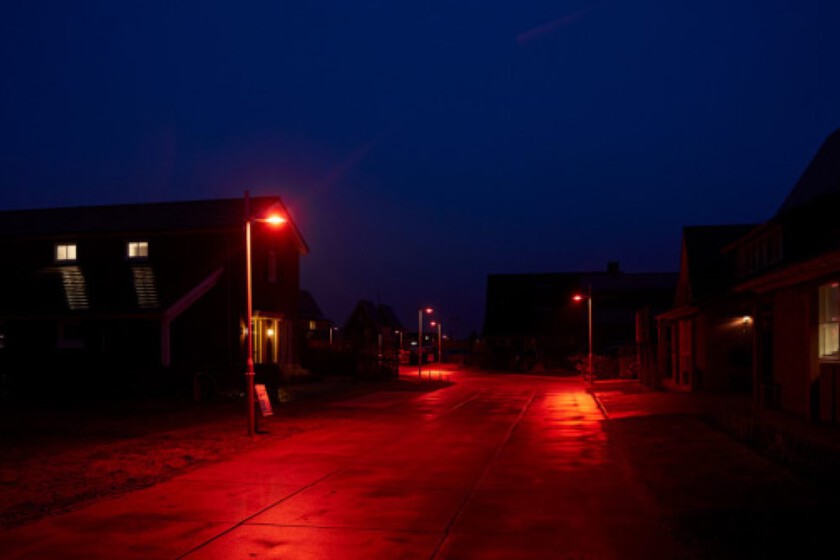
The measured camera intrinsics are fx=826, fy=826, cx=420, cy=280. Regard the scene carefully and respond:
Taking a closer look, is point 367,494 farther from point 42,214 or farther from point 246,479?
point 42,214

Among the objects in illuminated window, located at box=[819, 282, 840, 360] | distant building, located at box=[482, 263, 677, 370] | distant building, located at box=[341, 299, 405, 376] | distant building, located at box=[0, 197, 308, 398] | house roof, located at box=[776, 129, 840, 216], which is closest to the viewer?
illuminated window, located at box=[819, 282, 840, 360]

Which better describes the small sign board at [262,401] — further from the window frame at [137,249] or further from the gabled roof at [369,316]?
the gabled roof at [369,316]

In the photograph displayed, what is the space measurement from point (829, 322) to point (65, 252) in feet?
100

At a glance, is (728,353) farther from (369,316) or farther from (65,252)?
(369,316)

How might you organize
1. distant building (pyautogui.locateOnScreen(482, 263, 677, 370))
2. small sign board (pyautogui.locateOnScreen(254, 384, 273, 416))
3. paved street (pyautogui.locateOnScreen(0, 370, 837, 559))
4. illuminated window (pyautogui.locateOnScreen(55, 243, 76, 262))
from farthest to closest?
distant building (pyautogui.locateOnScreen(482, 263, 677, 370)) < illuminated window (pyautogui.locateOnScreen(55, 243, 76, 262)) < small sign board (pyautogui.locateOnScreen(254, 384, 273, 416)) < paved street (pyautogui.locateOnScreen(0, 370, 837, 559))

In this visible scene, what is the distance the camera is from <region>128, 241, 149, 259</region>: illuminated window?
116ft

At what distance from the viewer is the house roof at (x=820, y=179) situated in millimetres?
→ 23273

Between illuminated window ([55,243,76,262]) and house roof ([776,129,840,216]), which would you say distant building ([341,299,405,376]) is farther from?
house roof ([776,129,840,216])

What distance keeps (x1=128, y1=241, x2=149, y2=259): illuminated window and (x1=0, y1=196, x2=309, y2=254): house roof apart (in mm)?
677

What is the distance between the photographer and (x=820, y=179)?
958 inches

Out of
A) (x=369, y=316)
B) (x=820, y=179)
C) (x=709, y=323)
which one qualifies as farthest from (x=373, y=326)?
(x=820, y=179)

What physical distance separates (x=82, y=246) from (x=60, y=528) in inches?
1130

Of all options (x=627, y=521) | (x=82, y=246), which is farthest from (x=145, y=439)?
(x=82, y=246)

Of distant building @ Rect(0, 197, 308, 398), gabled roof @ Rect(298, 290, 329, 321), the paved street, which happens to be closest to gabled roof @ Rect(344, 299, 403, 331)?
gabled roof @ Rect(298, 290, 329, 321)
